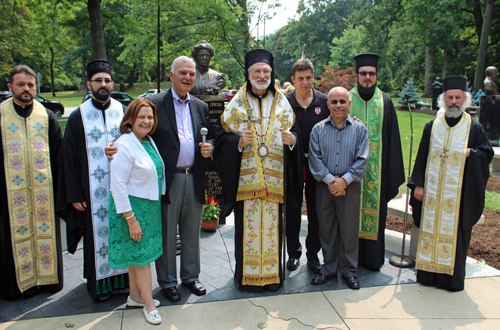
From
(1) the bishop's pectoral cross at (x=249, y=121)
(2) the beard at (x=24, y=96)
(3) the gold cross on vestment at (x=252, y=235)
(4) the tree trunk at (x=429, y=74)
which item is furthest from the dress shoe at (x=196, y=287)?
(4) the tree trunk at (x=429, y=74)

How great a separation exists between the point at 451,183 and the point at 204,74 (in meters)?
3.86

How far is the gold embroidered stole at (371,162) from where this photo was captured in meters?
4.25

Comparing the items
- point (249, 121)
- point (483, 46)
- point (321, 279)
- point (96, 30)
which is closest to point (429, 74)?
point (483, 46)

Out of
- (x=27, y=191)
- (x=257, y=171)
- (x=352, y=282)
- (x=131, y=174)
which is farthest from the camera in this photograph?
(x=352, y=282)

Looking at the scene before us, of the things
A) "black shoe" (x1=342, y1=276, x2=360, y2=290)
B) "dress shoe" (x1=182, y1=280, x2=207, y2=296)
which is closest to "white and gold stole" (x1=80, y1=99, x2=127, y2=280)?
"dress shoe" (x1=182, y1=280, x2=207, y2=296)

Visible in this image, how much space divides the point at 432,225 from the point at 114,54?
3939 centimetres

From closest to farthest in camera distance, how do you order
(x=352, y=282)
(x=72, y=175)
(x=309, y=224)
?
(x=72, y=175) < (x=352, y=282) < (x=309, y=224)

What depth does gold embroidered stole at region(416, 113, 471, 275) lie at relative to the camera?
150 inches

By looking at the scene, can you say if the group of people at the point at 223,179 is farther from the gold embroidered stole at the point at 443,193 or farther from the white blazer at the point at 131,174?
the white blazer at the point at 131,174

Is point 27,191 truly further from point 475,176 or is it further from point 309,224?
point 475,176

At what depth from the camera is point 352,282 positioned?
3.96 meters

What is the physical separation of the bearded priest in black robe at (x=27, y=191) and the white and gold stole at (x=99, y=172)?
1.45ft

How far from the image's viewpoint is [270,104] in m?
3.88

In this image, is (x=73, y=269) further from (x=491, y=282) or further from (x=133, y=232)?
(x=491, y=282)
